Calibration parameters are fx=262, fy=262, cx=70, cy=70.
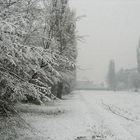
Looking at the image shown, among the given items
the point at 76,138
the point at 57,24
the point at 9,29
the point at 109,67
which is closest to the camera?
the point at 9,29

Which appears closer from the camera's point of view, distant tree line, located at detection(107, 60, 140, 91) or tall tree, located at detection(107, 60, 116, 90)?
distant tree line, located at detection(107, 60, 140, 91)

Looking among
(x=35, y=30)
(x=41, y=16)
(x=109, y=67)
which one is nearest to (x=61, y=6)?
(x=35, y=30)

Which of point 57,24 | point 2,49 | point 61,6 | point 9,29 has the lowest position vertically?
point 2,49

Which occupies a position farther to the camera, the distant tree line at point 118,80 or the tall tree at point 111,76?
the tall tree at point 111,76

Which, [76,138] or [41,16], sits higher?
[41,16]

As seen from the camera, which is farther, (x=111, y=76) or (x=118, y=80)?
(x=118, y=80)

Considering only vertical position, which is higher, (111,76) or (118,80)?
(111,76)

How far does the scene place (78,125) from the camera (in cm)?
1244

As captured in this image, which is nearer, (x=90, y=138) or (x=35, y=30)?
(x=90, y=138)

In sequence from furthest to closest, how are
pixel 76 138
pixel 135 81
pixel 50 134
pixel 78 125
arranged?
pixel 135 81, pixel 78 125, pixel 50 134, pixel 76 138

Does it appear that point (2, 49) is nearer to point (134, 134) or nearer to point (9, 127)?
point (9, 127)

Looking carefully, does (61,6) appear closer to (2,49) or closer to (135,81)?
(2,49)

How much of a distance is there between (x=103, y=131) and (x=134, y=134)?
49.8 inches

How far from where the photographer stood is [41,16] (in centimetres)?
1109
